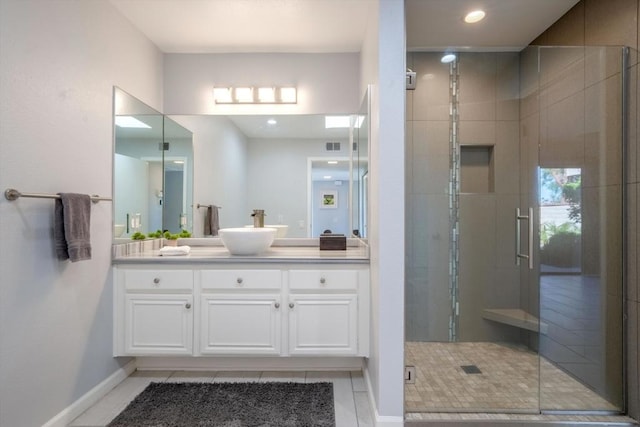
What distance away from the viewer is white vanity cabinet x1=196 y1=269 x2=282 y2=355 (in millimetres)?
2268

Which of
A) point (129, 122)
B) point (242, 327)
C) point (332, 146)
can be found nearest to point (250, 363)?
point (242, 327)

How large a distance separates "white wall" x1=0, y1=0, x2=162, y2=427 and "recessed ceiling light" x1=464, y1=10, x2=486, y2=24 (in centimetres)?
239

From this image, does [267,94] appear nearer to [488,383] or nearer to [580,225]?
[580,225]

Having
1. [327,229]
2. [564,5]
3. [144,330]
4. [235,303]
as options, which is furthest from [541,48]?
[144,330]

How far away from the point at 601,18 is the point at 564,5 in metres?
0.25

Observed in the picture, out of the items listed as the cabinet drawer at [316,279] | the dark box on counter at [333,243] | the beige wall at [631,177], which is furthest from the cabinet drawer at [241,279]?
the beige wall at [631,177]

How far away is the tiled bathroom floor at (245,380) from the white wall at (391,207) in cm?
27

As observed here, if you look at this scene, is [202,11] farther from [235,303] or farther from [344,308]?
[344,308]

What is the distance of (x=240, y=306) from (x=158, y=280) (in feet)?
1.94

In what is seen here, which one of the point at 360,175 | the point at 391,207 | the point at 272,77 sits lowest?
the point at 391,207

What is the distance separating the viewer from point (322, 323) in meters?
2.26

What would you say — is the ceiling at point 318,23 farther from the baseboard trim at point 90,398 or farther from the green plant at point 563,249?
the baseboard trim at point 90,398

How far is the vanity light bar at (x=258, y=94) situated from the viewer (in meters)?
2.86

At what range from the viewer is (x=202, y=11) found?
230cm
